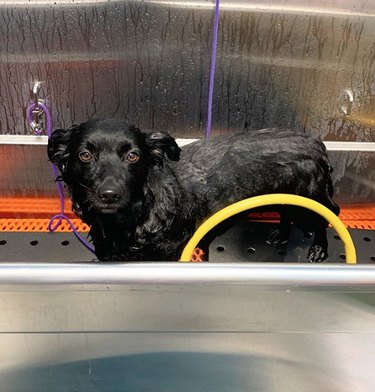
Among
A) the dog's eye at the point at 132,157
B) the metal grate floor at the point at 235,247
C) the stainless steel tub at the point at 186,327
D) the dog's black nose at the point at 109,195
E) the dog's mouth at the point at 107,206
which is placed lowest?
the metal grate floor at the point at 235,247

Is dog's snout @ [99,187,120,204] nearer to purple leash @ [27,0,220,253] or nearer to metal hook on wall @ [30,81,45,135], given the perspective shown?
purple leash @ [27,0,220,253]

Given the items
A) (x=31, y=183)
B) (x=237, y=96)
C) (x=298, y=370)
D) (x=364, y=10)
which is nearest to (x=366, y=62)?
(x=364, y=10)

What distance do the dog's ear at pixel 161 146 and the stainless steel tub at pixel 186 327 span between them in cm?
75

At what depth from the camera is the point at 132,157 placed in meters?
1.94

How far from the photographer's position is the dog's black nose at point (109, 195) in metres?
1.77

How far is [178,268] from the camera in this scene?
4.77 feet

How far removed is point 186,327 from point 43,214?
5.27 ft

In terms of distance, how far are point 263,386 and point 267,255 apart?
0.91m

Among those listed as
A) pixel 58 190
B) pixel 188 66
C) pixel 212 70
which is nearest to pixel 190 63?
pixel 188 66

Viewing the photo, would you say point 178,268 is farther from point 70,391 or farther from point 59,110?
point 59,110

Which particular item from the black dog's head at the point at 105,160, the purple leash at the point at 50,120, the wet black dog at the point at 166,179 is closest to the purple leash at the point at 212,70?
the purple leash at the point at 50,120

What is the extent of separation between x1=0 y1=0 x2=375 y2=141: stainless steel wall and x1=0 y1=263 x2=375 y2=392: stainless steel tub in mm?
1399

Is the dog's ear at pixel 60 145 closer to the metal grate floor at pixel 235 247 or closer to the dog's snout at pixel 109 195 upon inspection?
the dog's snout at pixel 109 195

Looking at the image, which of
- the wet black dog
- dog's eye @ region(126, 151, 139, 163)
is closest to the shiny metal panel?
the wet black dog
